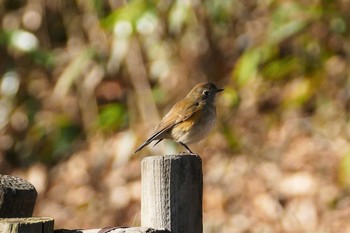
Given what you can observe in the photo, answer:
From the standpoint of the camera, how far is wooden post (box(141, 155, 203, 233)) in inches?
117

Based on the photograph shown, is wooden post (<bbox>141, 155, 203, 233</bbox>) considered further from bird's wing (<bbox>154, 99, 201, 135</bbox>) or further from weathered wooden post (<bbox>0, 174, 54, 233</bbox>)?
bird's wing (<bbox>154, 99, 201, 135</bbox>)

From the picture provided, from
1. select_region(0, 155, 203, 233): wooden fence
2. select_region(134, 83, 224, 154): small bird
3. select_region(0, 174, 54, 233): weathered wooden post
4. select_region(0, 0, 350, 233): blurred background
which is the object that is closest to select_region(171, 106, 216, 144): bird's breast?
select_region(134, 83, 224, 154): small bird

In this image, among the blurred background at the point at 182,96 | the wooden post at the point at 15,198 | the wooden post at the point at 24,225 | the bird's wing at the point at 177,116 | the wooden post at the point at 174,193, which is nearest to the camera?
the wooden post at the point at 24,225

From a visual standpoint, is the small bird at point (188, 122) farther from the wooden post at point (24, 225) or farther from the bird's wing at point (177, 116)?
the wooden post at point (24, 225)

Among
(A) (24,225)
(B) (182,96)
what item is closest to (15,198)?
A: (A) (24,225)

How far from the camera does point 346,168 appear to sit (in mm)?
7332

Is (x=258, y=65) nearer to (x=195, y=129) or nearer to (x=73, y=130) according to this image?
(x=73, y=130)

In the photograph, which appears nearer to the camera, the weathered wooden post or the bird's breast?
the weathered wooden post

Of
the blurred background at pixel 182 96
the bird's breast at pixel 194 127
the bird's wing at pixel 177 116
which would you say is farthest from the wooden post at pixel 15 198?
the blurred background at pixel 182 96

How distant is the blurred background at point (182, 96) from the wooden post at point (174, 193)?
4.35 m

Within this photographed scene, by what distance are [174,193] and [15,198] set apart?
21.5 inches

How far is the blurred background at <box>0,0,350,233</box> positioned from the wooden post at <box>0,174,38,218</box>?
4683mm

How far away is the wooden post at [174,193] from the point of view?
2967mm

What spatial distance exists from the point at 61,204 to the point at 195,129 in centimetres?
348
